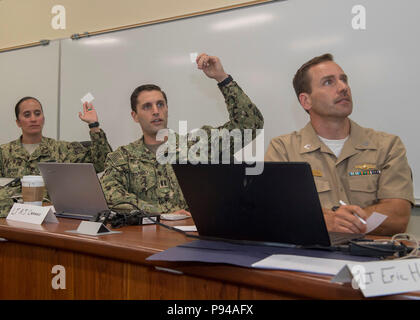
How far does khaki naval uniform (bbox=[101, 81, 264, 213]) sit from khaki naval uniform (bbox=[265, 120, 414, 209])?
1.07ft

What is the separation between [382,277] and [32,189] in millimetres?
1321

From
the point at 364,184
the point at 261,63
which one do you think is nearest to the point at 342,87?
the point at 364,184

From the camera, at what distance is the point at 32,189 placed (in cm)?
162

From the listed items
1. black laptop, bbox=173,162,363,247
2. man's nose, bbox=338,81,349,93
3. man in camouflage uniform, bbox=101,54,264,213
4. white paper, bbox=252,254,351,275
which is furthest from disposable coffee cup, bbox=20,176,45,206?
man's nose, bbox=338,81,349,93

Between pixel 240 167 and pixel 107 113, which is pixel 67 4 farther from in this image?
pixel 240 167

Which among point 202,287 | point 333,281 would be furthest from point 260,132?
point 333,281

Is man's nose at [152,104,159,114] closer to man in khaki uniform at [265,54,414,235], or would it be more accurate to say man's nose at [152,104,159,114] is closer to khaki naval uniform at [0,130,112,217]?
khaki naval uniform at [0,130,112,217]

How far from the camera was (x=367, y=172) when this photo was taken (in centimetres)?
176

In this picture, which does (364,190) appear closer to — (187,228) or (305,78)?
(305,78)

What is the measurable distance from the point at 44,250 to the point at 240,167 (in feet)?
2.30

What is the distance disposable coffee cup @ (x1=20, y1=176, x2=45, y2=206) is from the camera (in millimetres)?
1622

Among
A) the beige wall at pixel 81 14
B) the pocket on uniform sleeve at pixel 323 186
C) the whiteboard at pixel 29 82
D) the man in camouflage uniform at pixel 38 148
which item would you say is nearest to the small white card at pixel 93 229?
the pocket on uniform sleeve at pixel 323 186

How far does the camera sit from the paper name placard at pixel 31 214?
4.78 ft

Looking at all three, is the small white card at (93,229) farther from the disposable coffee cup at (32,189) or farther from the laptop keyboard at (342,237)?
the laptop keyboard at (342,237)
